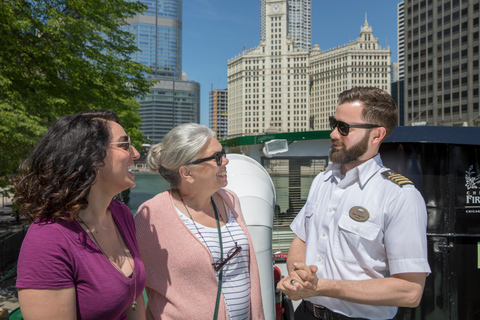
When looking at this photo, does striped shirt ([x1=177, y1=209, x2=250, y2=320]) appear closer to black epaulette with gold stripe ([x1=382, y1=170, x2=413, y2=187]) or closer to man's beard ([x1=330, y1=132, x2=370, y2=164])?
man's beard ([x1=330, y1=132, x2=370, y2=164])

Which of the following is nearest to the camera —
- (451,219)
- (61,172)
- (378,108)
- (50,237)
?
(50,237)

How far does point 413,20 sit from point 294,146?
9986 cm

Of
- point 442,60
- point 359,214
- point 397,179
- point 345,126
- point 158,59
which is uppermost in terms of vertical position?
point 158,59

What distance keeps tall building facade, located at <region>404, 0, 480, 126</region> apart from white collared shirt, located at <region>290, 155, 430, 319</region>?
3113 inches

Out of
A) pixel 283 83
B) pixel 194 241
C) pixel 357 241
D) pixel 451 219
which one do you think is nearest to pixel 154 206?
pixel 194 241

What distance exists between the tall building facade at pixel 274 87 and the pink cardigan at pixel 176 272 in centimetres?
14498

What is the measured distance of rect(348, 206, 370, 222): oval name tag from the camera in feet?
6.47

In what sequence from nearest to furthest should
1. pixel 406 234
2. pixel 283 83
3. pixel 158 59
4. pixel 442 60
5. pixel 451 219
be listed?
1. pixel 406 234
2. pixel 451 219
3. pixel 442 60
4. pixel 158 59
5. pixel 283 83

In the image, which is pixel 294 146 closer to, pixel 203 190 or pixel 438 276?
pixel 438 276

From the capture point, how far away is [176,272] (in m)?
2.17

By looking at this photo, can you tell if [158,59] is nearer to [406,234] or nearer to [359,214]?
[359,214]

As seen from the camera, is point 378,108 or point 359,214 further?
point 378,108

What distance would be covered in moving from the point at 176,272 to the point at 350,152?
1.25m

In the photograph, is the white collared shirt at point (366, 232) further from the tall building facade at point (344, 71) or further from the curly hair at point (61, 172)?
the tall building facade at point (344, 71)
